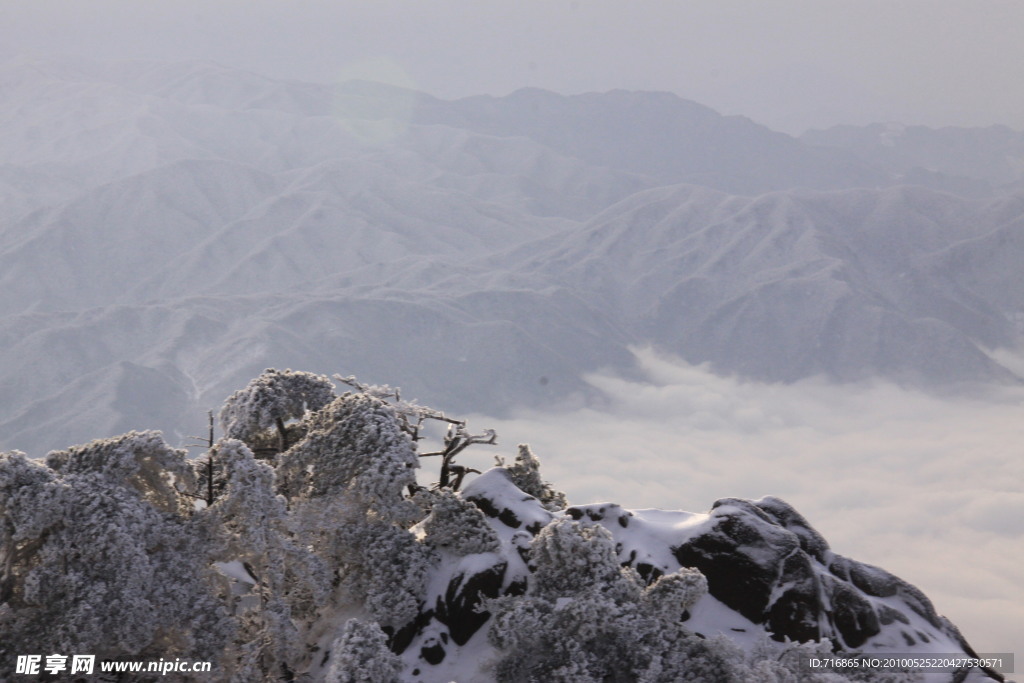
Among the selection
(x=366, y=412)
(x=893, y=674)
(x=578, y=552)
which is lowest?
(x=893, y=674)

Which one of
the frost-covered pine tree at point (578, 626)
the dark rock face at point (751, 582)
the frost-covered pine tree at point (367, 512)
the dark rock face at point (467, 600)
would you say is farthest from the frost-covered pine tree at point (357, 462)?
the frost-covered pine tree at point (578, 626)

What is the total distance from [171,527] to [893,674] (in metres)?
15.3

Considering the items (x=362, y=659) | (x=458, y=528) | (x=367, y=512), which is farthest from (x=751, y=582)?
(x=367, y=512)

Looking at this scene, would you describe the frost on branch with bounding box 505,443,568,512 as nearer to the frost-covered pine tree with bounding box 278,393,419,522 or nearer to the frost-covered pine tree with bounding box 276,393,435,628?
the frost-covered pine tree with bounding box 276,393,435,628

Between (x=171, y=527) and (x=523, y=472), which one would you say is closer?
(x=171, y=527)

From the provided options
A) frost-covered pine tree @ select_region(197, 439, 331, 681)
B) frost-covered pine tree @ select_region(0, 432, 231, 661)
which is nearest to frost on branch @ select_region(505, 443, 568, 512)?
frost-covered pine tree @ select_region(197, 439, 331, 681)

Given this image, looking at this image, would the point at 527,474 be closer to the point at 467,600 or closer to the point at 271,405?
the point at 467,600

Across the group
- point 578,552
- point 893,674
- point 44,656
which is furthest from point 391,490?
point 893,674

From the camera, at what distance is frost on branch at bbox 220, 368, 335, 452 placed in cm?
2441

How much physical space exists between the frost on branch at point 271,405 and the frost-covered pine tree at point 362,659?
338 inches

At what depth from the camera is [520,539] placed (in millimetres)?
21109

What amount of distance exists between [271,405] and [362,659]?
936 centimetres

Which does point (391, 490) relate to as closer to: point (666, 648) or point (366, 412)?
point (366, 412)

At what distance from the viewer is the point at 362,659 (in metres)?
17.1
